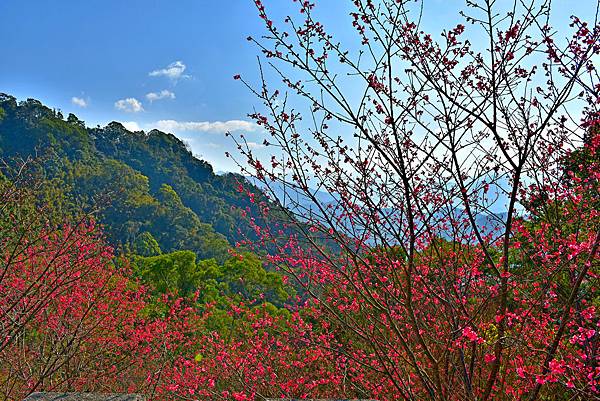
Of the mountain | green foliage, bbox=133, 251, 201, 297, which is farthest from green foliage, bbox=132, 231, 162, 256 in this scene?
green foliage, bbox=133, 251, 201, 297

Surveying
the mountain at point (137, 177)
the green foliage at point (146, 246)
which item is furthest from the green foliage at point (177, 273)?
the green foliage at point (146, 246)

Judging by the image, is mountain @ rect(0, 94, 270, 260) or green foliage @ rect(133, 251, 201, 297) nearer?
green foliage @ rect(133, 251, 201, 297)

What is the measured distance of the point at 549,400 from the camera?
3906mm

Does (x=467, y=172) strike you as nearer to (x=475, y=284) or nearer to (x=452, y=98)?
(x=452, y=98)

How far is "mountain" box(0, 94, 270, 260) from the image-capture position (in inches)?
1326

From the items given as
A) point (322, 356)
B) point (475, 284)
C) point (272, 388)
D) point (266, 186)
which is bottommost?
point (272, 388)

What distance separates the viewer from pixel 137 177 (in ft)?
137

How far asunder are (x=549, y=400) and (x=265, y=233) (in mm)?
2640

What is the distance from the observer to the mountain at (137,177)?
33688 millimetres

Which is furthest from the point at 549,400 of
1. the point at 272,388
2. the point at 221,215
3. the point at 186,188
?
the point at 186,188

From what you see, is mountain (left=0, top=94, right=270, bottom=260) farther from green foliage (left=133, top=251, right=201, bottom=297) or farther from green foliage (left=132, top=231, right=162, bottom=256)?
green foliage (left=133, top=251, right=201, bottom=297)

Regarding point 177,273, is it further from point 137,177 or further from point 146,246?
point 137,177

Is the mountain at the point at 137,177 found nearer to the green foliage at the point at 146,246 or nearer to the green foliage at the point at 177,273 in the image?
the green foliage at the point at 146,246

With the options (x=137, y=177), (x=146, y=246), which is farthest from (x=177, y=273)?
(x=137, y=177)
